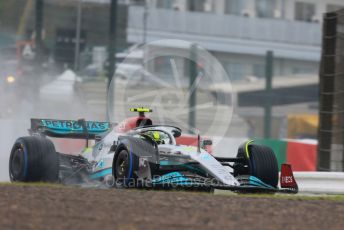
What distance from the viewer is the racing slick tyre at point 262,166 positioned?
35.4 ft

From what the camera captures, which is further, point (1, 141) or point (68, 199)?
point (1, 141)

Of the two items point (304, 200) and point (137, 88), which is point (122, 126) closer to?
point (304, 200)

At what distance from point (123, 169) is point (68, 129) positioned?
2.13 m

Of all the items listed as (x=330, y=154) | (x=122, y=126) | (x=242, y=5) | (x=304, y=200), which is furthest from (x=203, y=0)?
(x=304, y=200)

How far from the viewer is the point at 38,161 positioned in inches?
412

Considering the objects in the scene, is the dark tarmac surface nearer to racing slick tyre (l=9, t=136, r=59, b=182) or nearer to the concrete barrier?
racing slick tyre (l=9, t=136, r=59, b=182)

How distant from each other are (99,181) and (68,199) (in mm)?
2790

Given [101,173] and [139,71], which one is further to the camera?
[139,71]

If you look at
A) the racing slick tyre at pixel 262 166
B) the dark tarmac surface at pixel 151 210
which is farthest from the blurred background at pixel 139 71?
the dark tarmac surface at pixel 151 210

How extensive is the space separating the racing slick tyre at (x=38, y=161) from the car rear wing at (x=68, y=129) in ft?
4.67

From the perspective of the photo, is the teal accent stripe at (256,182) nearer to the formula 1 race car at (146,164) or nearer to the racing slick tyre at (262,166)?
the formula 1 race car at (146,164)

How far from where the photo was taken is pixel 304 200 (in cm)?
942

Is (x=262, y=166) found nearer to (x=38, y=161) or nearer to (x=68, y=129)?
(x=38, y=161)

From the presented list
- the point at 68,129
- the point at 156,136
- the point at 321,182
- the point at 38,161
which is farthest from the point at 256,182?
the point at 68,129
